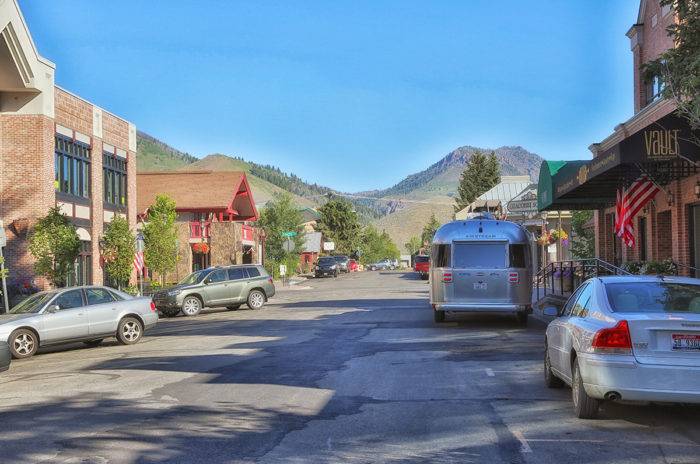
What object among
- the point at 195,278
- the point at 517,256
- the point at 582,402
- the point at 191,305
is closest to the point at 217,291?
the point at 195,278

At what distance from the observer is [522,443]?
719cm

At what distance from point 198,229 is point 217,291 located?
24567 millimetres

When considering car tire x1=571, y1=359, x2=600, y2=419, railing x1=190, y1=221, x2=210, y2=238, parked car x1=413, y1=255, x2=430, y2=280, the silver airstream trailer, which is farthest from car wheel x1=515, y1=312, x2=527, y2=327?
parked car x1=413, y1=255, x2=430, y2=280

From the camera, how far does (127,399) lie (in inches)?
392

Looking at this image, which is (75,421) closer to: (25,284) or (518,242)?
(518,242)

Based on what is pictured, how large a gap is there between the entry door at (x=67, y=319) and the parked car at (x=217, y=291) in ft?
34.8

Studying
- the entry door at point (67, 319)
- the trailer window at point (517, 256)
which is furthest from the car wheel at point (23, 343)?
the trailer window at point (517, 256)

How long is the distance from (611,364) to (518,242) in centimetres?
1248

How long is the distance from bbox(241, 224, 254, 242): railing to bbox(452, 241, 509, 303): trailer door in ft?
117

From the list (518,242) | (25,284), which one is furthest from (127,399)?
(25,284)

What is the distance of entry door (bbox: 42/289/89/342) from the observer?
16.6 m

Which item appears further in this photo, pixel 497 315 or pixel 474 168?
pixel 474 168

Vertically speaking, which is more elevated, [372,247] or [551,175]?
[551,175]

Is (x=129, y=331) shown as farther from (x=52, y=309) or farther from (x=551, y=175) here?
(x=551, y=175)
